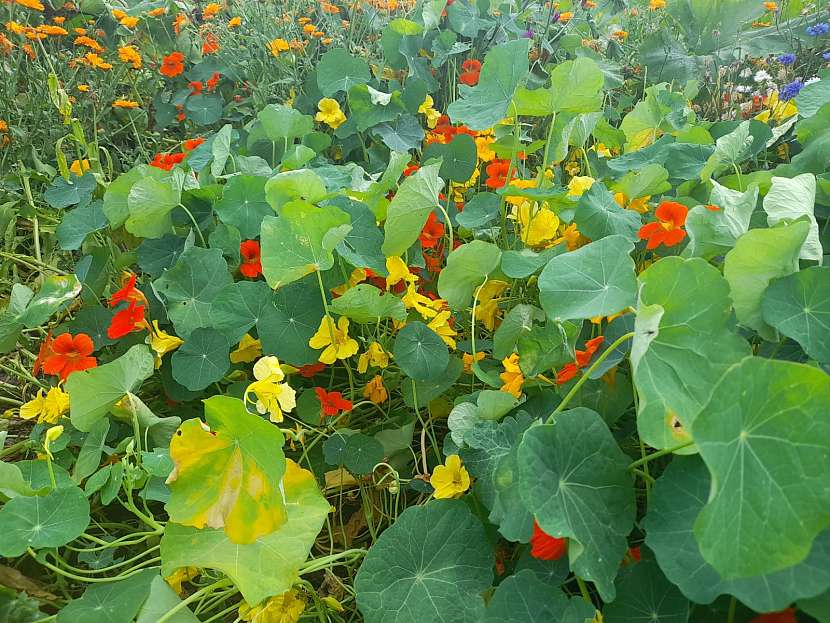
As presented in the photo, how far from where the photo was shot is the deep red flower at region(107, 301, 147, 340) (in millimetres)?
1280

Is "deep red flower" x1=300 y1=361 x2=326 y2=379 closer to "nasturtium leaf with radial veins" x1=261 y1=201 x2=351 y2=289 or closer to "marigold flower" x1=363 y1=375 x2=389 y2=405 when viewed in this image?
"marigold flower" x1=363 y1=375 x2=389 y2=405

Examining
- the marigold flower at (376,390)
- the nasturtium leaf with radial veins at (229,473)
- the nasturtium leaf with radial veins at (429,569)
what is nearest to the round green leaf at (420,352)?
the marigold flower at (376,390)

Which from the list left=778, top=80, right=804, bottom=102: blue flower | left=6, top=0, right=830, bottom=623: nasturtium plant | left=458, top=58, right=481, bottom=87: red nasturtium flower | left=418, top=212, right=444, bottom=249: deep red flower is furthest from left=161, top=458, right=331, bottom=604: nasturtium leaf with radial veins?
left=778, top=80, right=804, bottom=102: blue flower

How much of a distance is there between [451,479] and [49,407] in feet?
2.50

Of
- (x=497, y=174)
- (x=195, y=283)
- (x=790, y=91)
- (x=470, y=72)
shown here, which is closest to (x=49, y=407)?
(x=195, y=283)

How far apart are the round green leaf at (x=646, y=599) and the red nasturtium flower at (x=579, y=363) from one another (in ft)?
0.90

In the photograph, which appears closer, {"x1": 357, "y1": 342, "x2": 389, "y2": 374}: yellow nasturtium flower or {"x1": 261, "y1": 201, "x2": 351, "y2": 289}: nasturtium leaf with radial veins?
{"x1": 261, "y1": 201, "x2": 351, "y2": 289}: nasturtium leaf with radial veins

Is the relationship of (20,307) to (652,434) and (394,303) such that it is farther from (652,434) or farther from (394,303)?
(652,434)

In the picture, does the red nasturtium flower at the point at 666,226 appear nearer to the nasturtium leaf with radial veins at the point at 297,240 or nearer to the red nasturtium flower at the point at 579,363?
the red nasturtium flower at the point at 579,363

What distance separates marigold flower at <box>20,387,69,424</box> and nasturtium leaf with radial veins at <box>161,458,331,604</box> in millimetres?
446

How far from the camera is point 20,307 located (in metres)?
1.35

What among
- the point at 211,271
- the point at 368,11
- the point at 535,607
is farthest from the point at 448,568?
the point at 368,11

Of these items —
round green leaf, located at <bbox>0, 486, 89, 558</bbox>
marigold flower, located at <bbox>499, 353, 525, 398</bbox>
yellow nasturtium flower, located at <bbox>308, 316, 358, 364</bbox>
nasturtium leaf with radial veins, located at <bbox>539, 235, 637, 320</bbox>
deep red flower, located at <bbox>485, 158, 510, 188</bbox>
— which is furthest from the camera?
deep red flower, located at <bbox>485, 158, 510, 188</bbox>

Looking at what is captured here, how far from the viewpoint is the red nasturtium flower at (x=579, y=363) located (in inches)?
37.6
